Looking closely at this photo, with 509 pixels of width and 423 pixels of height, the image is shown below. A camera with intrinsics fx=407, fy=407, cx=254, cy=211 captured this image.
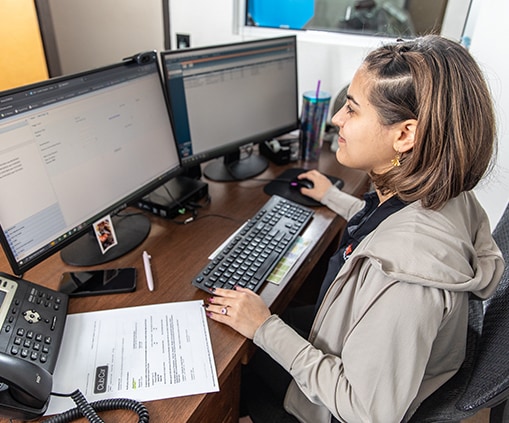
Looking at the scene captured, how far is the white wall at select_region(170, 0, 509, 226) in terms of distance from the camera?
1.51 m

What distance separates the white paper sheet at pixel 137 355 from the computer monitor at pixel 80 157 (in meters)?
Answer: 0.21

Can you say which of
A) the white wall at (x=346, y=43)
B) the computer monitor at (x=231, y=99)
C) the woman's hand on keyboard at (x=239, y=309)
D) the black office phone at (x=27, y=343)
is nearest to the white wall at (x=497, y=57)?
the white wall at (x=346, y=43)

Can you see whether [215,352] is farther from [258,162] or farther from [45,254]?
[258,162]

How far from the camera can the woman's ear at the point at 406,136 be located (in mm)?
799

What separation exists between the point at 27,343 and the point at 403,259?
685 millimetres

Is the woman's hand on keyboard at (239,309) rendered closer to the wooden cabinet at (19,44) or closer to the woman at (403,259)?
the woman at (403,259)

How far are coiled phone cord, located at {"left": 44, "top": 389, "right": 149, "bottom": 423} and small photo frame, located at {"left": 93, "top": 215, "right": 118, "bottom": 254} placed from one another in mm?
429

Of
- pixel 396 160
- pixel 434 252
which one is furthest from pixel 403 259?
pixel 396 160

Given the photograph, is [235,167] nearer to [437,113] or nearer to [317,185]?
[317,185]

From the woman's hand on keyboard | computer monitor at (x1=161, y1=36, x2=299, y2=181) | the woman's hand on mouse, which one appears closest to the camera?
the woman's hand on keyboard

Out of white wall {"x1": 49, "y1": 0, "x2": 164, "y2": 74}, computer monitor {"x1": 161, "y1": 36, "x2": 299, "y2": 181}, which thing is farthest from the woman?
white wall {"x1": 49, "y1": 0, "x2": 164, "y2": 74}

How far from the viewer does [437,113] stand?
751 millimetres

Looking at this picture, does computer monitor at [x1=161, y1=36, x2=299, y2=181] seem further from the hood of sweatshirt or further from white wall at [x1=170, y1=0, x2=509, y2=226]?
the hood of sweatshirt

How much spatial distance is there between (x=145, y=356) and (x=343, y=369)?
382 mm
